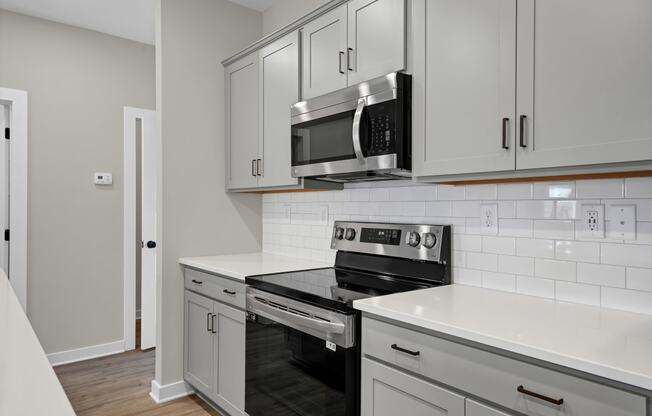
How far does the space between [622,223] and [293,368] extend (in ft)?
4.54

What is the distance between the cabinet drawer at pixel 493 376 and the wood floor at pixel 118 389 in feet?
5.36

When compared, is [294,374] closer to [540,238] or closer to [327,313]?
[327,313]

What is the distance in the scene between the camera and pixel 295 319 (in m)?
1.92

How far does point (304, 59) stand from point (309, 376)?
5.27ft

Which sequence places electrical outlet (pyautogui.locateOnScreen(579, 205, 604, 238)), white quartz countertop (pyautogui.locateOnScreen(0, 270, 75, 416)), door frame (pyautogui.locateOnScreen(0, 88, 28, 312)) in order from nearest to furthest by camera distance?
white quartz countertop (pyautogui.locateOnScreen(0, 270, 75, 416))
electrical outlet (pyautogui.locateOnScreen(579, 205, 604, 238))
door frame (pyautogui.locateOnScreen(0, 88, 28, 312))

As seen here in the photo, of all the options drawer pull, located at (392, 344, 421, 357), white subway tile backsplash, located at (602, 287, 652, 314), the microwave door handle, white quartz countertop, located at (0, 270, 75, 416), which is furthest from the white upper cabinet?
white quartz countertop, located at (0, 270, 75, 416)

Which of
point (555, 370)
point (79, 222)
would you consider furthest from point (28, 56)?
point (555, 370)

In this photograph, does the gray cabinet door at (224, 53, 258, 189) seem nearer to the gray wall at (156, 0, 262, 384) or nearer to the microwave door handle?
the gray wall at (156, 0, 262, 384)

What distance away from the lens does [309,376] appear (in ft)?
6.07

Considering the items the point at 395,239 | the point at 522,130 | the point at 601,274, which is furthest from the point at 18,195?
the point at 601,274

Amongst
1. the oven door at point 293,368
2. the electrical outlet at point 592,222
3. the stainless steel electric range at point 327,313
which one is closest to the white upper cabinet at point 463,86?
the electrical outlet at point 592,222

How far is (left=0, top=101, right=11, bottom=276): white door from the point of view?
11.0ft

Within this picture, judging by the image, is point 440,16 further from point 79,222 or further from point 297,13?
point 79,222

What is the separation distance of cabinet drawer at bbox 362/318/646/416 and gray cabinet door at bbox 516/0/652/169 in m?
0.63
